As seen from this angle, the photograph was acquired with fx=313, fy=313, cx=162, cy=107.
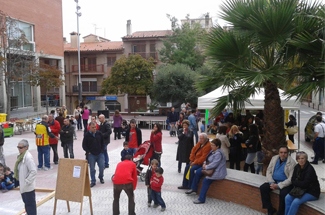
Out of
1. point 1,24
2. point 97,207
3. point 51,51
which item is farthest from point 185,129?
point 51,51

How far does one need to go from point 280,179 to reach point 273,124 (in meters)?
1.37

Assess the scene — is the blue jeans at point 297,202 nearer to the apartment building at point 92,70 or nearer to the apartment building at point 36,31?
the apartment building at point 36,31

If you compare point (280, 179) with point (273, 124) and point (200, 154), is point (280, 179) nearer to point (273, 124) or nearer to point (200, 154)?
point (273, 124)

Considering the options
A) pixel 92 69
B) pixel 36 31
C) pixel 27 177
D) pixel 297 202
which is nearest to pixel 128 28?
pixel 92 69

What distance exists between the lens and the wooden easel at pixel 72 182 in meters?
6.49

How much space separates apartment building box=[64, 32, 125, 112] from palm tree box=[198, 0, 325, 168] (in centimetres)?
3854

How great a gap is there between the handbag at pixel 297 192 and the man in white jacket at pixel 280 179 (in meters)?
0.23

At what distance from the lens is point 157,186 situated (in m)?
6.97

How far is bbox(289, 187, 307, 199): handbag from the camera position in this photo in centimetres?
567

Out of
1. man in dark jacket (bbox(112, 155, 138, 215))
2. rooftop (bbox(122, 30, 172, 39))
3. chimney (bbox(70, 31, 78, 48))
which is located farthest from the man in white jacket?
chimney (bbox(70, 31, 78, 48))

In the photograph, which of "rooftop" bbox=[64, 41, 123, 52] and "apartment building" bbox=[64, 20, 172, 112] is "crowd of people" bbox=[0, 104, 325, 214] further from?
"rooftop" bbox=[64, 41, 123, 52]

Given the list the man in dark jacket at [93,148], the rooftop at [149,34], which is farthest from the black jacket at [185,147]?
the rooftop at [149,34]

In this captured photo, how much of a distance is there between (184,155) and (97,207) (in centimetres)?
318

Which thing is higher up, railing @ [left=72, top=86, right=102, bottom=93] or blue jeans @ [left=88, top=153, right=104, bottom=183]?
railing @ [left=72, top=86, right=102, bottom=93]
